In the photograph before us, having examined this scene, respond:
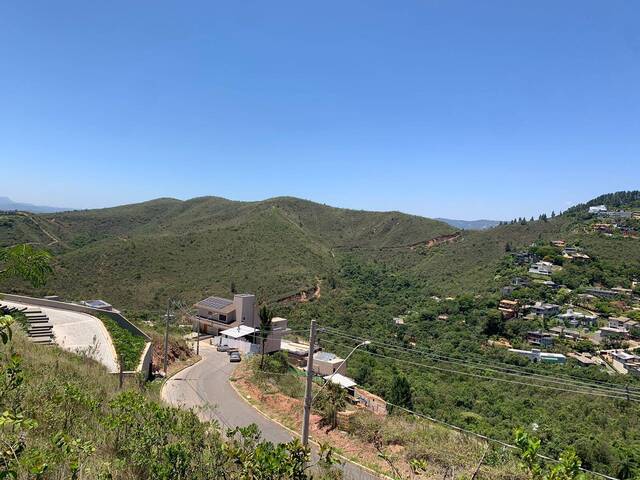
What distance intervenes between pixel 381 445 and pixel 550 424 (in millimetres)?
14918

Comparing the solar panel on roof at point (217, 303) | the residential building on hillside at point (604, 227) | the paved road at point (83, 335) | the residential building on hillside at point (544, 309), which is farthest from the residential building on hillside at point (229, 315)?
the residential building on hillside at point (604, 227)

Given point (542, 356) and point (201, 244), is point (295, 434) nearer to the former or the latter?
point (542, 356)

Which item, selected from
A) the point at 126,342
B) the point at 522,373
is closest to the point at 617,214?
the point at 522,373

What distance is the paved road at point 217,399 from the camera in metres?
11.7

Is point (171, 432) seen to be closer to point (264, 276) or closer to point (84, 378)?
point (84, 378)

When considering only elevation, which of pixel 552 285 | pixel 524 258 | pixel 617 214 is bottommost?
pixel 552 285

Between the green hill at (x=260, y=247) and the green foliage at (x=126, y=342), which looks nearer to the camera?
the green foliage at (x=126, y=342)

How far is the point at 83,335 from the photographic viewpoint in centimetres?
1720

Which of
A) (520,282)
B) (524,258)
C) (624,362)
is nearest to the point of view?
(624,362)

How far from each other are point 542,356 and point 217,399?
29.8m

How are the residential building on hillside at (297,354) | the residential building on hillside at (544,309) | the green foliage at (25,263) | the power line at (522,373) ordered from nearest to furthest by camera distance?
the green foliage at (25,263), the power line at (522,373), the residential building on hillside at (297,354), the residential building on hillside at (544,309)

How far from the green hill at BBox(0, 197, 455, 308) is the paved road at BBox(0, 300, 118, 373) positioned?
58.4 ft

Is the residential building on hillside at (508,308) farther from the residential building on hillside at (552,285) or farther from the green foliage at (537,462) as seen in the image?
the green foliage at (537,462)

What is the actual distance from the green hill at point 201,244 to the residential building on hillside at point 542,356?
27.0 metres
